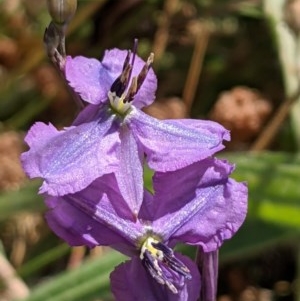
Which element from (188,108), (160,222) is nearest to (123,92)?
(160,222)

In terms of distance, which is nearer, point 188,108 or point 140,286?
point 140,286

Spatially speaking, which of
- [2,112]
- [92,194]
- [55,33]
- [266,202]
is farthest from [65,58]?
[2,112]

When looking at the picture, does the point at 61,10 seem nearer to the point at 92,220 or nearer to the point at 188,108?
the point at 92,220

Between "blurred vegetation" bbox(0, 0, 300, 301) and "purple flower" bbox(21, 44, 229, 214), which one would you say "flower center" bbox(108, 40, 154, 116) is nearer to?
"purple flower" bbox(21, 44, 229, 214)

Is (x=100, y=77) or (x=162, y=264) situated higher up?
(x=100, y=77)

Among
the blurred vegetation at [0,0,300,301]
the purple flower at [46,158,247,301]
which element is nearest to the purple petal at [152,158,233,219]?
the purple flower at [46,158,247,301]

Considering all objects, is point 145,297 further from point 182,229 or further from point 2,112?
point 2,112

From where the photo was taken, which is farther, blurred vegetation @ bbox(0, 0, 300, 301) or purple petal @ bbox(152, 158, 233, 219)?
blurred vegetation @ bbox(0, 0, 300, 301)
